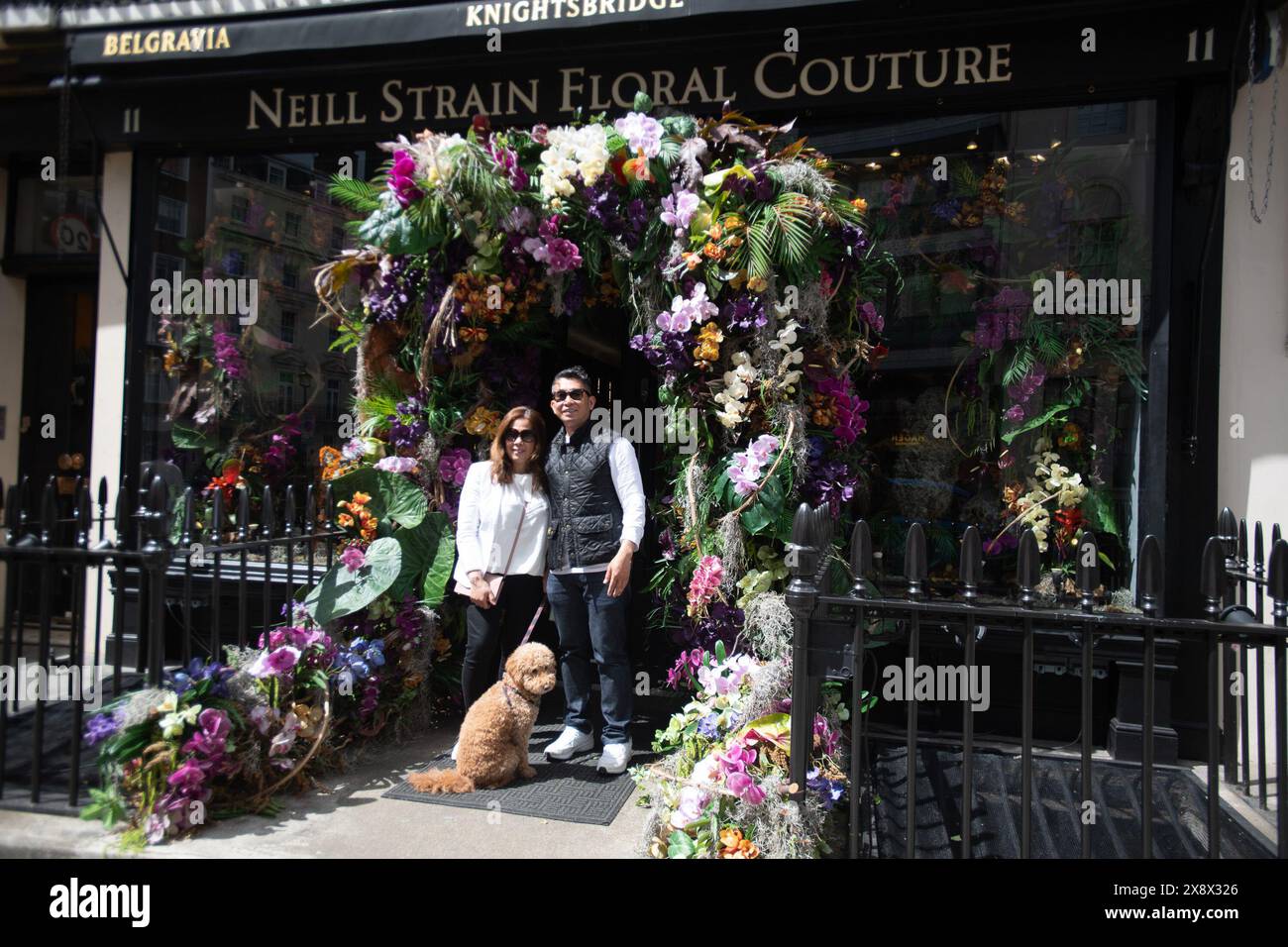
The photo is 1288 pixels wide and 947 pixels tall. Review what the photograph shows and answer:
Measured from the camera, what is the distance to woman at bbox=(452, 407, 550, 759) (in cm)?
419

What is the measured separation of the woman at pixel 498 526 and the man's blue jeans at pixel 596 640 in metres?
0.24

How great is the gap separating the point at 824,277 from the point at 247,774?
3505 mm

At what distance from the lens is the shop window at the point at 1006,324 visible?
14.7ft

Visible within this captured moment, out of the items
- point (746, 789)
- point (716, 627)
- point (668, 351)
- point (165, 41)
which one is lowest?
point (746, 789)

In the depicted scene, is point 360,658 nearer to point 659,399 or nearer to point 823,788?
point 659,399

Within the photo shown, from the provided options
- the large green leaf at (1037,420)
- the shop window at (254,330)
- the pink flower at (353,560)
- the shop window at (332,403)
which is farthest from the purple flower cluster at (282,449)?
the large green leaf at (1037,420)

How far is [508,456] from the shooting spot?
167 inches

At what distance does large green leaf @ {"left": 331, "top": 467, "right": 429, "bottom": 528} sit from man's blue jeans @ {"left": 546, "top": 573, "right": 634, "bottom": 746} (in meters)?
0.90

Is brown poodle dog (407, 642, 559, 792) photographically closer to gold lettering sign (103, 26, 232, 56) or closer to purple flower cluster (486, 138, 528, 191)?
purple flower cluster (486, 138, 528, 191)

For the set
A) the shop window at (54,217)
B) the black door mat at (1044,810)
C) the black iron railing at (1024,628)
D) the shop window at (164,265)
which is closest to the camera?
the black iron railing at (1024,628)

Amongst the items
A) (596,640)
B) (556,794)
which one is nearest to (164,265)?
(596,640)

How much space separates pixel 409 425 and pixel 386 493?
0.42 m

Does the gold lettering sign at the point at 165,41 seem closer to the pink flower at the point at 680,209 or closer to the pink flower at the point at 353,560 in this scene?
the pink flower at the point at 680,209
